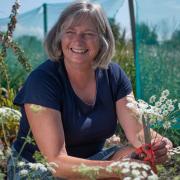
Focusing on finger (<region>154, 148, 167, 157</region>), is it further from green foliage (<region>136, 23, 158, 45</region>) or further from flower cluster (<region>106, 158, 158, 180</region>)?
green foliage (<region>136, 23, 158, 45</region>)

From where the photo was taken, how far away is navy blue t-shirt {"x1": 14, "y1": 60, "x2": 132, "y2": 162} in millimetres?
2557

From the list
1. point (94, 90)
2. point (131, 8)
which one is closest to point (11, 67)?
point (131, 8)

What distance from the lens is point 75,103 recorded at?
2689 millimetres

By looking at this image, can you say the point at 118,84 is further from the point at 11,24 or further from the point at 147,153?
the point at 11,24

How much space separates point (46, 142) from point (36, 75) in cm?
35

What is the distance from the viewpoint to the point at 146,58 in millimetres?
5125

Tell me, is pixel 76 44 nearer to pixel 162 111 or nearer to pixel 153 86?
pixel 162 111

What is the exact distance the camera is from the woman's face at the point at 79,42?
8.82 ft

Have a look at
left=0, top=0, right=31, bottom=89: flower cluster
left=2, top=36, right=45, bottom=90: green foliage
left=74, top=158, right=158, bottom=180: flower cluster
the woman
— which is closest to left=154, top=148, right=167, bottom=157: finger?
the woman

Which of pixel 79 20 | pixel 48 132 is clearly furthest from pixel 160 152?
pixel 79 20

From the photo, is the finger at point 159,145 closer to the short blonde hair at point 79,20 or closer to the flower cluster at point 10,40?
the short blonde hair at point 79,20

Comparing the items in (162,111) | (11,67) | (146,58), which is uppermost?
(162,111)

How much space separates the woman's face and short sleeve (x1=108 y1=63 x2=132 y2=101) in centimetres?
21

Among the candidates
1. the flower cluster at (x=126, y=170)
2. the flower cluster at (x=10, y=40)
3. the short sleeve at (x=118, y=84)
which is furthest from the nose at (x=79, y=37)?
the flower cluster at (x=10, y=40)
